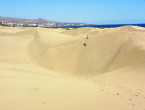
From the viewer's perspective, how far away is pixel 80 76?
12047 mm

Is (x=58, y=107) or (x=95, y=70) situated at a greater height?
(x=58, y=107)

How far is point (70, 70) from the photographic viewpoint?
45.0 ft

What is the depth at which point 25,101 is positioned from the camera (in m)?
3.90

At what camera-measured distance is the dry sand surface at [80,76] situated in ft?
13.5

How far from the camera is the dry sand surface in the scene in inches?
162

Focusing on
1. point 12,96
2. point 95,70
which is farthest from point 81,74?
point 12,96

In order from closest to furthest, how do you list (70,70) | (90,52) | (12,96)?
(12,96), (70,70), (90,52)

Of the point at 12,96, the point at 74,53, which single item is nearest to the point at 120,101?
the point at 12,96

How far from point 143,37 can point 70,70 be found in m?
9.93

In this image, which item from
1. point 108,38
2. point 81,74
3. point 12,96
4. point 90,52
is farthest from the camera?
point 108,38

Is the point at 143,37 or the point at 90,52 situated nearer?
the point at 90,52

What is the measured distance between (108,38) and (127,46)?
10.5 feet

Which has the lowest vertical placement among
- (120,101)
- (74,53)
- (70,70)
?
(70,70)

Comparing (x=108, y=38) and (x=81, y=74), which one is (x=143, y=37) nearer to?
(x=108, y=38)
